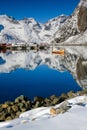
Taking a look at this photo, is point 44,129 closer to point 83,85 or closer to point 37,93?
point 37,93

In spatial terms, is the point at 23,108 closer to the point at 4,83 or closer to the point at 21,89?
the point at 21,89

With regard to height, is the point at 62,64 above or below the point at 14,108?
below

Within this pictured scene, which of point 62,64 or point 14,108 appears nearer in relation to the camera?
point 14,108

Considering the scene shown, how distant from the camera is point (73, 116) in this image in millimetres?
12203

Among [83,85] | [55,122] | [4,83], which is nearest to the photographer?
[55,122]

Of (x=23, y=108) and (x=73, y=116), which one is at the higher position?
(x=73, y=116)

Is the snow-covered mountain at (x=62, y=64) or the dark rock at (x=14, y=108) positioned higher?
the dark rock at (x=14, y=108)

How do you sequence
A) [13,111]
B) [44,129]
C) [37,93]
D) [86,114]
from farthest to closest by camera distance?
[37,93] → [13,111] → [86,114] → [44,129]

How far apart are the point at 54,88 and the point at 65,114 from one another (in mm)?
28309

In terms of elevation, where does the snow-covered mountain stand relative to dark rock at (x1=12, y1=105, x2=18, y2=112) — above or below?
below

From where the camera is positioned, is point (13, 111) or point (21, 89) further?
point (21, 89)

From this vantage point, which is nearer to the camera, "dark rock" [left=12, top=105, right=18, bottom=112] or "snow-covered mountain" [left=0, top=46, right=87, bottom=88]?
"dark rock" [left=12, top=105, right=18, bottom=112]

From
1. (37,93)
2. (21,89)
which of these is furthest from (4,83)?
(37,93)

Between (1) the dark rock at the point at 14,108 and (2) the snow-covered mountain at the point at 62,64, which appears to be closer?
(1) the dark rock at the point at 14,108
